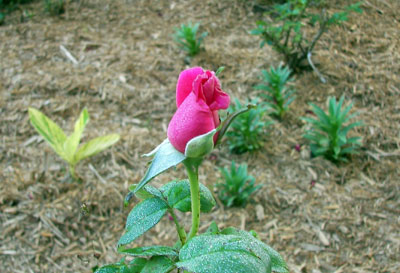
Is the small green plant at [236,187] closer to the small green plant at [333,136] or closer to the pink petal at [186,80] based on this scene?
the small green plant at [333,136]

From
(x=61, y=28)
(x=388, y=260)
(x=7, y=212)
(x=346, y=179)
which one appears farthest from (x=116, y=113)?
(x=388, y=260)

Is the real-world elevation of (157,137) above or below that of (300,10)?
below

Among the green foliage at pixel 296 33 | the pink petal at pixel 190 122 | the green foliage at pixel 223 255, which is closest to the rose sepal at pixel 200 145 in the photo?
the pink petal at pixel 190 122

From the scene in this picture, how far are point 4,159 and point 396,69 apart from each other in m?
2.20

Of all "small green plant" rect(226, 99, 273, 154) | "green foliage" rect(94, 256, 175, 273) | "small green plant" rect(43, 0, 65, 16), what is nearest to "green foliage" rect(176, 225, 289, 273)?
"green foliage" rect(94, 256, 175, 273)

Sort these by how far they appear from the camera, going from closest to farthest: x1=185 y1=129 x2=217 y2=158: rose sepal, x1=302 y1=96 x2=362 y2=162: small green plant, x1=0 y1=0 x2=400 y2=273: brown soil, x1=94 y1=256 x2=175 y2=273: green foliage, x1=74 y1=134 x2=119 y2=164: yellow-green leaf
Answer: x1=185 y1=129 x2=217 y2=158: rose sepal < x1=94 y1=256 x2=175 y2=273: green foliage < x1=0 y1=0 x2=400 y2=273: brown soil < x1=74 y1=134 x2=119 y2=164: yellow-green leaf < x1=302 y1=96 x2=362 y2=162: small green plant

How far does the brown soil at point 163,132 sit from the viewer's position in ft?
5.72

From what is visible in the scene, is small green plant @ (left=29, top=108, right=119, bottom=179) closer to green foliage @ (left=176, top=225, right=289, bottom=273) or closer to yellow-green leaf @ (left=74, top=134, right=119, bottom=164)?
yellow-green leaf @ (left=74, top=134, right=119, bottom=164)

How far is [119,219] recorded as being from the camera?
1.82 meters

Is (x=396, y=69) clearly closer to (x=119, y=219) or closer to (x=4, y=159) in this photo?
(x=119, y=219)

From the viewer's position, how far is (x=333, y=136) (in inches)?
79.4

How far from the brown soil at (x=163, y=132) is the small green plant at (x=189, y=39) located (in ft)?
0.21

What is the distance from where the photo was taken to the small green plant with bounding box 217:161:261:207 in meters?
1.79

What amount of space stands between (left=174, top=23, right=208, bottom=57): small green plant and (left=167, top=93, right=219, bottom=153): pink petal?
6.46ft
